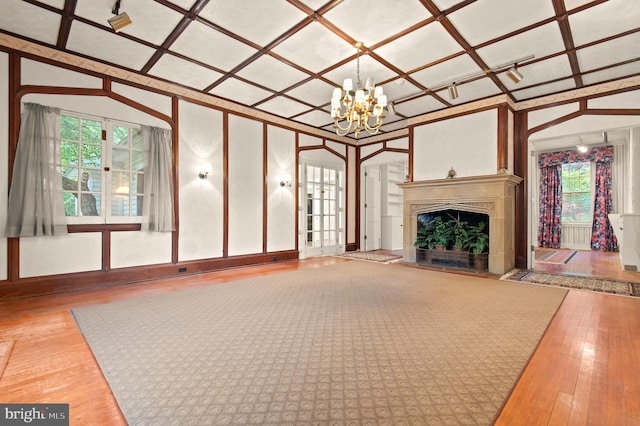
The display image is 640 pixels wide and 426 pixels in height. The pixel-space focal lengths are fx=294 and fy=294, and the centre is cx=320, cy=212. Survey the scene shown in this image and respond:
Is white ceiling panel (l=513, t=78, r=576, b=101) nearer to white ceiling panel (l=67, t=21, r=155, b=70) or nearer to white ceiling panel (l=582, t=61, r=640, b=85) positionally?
white ceiling panel (l=582, t=61, r=640, b=85)

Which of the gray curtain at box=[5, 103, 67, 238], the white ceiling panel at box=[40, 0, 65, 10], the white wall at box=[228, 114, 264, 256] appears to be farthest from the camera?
the white wall at box=[228, 114, 264, 256]

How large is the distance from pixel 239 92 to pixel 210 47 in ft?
4.62

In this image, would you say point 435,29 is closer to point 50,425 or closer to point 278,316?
point 278,316

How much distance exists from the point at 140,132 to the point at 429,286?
5012 millimetres

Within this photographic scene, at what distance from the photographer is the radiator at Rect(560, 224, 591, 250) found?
8.83m

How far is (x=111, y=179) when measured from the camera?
4.38 meters

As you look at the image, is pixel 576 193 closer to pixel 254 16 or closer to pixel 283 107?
pixel 283 107

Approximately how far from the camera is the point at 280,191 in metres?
6.63

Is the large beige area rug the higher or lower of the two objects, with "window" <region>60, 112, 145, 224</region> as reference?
lower

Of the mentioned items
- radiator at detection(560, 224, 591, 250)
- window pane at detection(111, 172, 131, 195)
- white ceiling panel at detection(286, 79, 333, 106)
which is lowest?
radiator at detection(560, 224, 591, 250)

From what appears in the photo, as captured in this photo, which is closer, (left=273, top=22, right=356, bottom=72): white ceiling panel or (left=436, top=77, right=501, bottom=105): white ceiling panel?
(left=273, top=22, right=356, bottom=72): white ceiling panel

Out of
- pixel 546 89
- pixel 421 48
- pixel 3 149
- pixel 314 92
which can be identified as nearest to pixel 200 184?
pixel 3 149

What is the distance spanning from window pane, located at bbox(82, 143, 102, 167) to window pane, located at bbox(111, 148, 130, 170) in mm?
170

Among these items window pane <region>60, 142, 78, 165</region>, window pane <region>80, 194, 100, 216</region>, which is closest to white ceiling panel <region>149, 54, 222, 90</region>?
window pane <region>60, 142, 78, 165</region>
